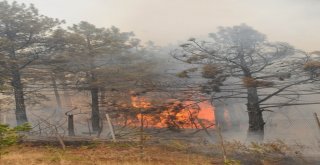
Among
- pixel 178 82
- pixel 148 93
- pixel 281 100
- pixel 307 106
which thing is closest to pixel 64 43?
pixel 148 93

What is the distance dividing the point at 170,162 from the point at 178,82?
10.2m

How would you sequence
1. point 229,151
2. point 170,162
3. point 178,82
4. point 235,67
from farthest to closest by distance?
point 178,82
point 235,67
point 229,151
point 170,162

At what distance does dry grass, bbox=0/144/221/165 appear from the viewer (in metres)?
14.1

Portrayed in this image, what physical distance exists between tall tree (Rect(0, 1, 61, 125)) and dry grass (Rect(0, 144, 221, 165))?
Answer: 7814 mm

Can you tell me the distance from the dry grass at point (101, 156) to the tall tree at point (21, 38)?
7.81 metres

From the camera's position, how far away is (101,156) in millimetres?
15445

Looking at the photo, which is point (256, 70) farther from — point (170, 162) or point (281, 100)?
point (170, 162)

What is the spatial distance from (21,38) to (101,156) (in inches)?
535

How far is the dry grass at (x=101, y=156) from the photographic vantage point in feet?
46.1

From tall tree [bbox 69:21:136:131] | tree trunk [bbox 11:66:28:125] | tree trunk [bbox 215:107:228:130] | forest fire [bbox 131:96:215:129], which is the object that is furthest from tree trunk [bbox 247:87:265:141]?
tree trunk [bbox 11:66:28:125]

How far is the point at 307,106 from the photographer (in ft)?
81.7

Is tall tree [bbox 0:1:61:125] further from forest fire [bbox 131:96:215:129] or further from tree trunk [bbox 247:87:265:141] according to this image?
tree trunk [bbox 247:87:265:141]

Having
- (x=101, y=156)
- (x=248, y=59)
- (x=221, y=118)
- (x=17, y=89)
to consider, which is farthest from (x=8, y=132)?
(x=221, y=118)

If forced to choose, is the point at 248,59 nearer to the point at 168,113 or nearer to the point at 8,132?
the point at 168,113
